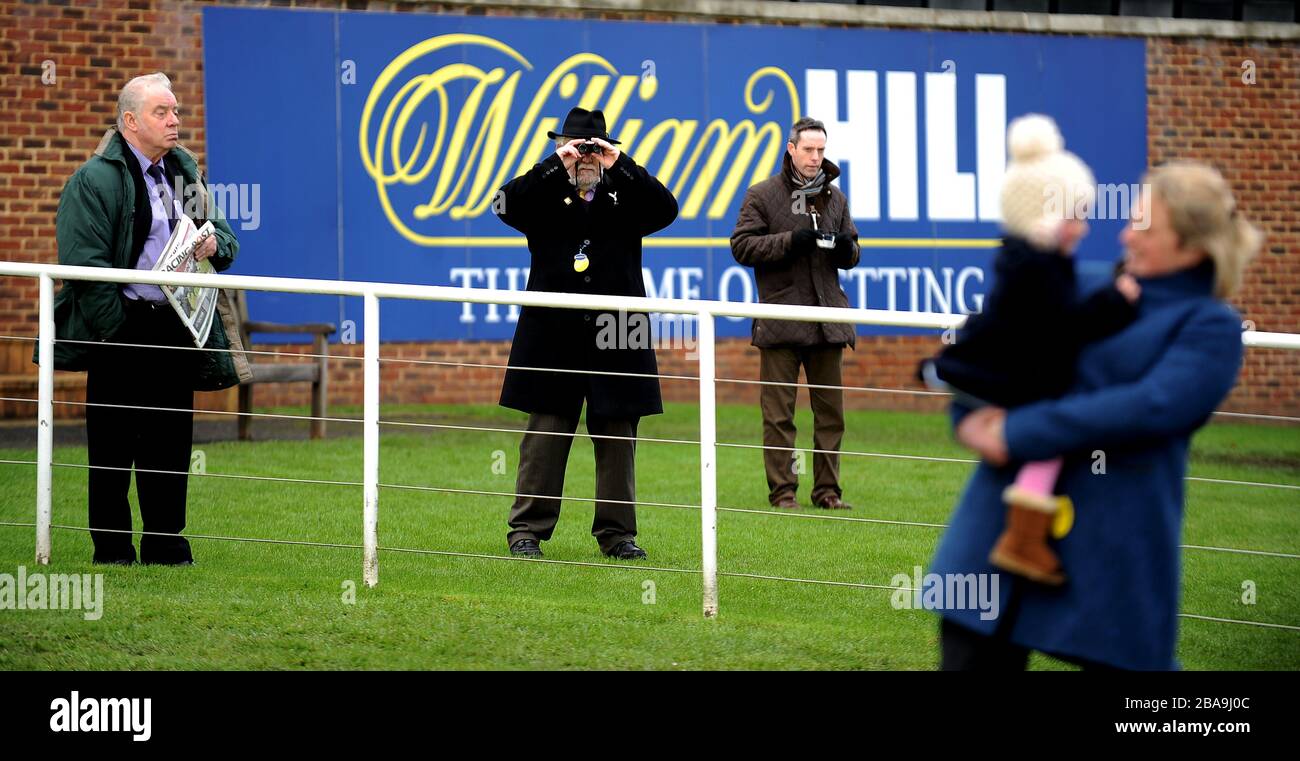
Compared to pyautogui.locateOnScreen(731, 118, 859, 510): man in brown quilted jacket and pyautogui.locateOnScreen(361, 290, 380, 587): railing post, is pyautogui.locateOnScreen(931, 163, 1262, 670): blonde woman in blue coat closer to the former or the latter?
pyautogui.locateOnScreen(361, 290, 380, 587): railing post

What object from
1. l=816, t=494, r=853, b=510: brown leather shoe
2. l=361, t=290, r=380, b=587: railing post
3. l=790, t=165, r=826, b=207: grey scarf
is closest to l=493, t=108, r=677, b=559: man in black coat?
l=361, t=290, r=380, b=587: railing post

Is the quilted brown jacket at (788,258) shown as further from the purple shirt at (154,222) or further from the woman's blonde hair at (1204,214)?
the woman's blonde hair at (1204,214)

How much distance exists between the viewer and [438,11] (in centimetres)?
1459

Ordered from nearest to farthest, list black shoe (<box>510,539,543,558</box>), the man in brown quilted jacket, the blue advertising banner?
black shoe (<box>510,539,543,558</box>)
the man in brown quilted jacket
the blue advertising banner

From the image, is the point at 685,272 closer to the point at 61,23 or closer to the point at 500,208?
the point at 61,23

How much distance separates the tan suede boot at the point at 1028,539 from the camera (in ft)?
10.3

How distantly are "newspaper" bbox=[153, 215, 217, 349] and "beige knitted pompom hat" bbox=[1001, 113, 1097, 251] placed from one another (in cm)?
413

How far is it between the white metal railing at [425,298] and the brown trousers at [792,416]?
2975 millimetres

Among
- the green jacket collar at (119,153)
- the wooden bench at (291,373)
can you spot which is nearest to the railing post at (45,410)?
the green jacket collar at (119,153)

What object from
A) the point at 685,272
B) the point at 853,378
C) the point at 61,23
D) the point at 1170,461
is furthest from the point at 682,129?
the point at 1170,461

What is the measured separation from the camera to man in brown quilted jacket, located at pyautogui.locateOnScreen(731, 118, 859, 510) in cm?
908

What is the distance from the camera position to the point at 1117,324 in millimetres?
3203
